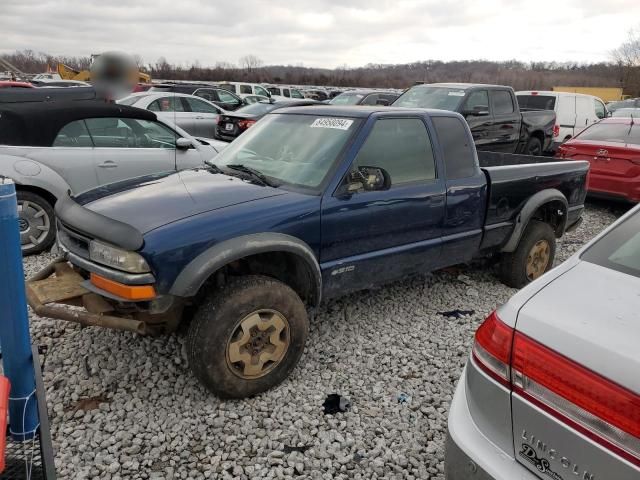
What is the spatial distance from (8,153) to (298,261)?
3824mm

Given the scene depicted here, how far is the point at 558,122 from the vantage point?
45.0ft

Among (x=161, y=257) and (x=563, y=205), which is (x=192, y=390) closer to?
(x=161, y=257)

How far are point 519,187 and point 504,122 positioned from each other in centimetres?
588

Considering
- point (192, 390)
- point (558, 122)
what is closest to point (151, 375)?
point (192, 390)

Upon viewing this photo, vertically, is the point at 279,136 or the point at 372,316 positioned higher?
the point at 279,136

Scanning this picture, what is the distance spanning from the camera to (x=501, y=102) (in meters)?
10.0

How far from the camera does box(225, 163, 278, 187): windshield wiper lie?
341cm

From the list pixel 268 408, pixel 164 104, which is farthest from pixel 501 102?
pixel 268 408

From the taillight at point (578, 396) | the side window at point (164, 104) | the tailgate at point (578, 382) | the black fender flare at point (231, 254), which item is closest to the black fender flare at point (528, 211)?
the black fender flare at point (231, 254)

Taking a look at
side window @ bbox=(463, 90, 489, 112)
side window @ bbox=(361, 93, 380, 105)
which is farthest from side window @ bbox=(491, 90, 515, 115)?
side window @ bbox=(361, 93, 380, 105)

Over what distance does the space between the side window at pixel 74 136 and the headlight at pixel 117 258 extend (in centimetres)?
316

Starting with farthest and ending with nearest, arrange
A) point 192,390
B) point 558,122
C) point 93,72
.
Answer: point 558,122 < point 93,72 < point 192,390

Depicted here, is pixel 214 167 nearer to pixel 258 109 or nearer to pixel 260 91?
pixel 258 109

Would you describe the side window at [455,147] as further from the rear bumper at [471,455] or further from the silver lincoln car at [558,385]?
the rear bumper at [471,455]
